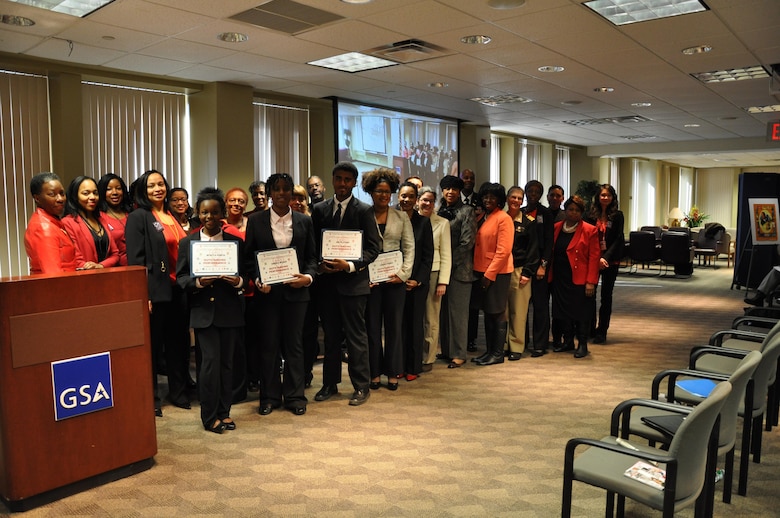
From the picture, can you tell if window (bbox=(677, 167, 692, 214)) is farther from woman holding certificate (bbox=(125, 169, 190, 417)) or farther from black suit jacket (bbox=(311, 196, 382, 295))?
woman holding certificate (bbox=(125, 169, 190, 417))

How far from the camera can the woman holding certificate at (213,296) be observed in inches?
143

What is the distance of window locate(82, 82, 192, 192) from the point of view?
287 inches

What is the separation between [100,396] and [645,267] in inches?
575

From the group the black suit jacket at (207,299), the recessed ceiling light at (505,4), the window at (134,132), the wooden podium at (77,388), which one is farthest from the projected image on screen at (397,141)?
the wooden podium at (77,388)

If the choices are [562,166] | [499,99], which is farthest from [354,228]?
[562,166]

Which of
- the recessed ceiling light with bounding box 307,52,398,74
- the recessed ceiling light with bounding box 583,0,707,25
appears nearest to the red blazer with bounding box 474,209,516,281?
the recessed ceiling light with bounding box 583,0,707,25

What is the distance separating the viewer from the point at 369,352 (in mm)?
4668

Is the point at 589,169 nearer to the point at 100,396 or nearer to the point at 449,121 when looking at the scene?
the point at 449,121

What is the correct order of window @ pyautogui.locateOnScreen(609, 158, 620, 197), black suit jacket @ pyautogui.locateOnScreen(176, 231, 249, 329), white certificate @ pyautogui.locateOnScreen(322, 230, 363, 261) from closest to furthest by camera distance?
black suit jacket @ pyautogui.locateOnScreen(176, 231, 249, 329)
white certificate @ pyautogui.locateOnScreen(322, 230, 363, 261)
window @ pyautogui.locateOnScreen(609, 158, 620, 197)

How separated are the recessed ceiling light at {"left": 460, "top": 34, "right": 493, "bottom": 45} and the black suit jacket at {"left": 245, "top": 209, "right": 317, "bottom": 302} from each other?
264cm

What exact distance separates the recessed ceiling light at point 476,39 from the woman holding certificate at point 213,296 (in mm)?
3007

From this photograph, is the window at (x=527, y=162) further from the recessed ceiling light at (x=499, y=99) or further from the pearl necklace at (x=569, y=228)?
the pearl necklace at (x=569, y=228)

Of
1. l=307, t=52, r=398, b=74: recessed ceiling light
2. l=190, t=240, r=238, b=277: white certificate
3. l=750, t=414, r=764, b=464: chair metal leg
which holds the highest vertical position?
l=307, t=52, r=398, b=74: recessed ceiling light

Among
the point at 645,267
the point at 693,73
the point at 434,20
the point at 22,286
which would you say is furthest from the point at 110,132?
the point at 645,267
